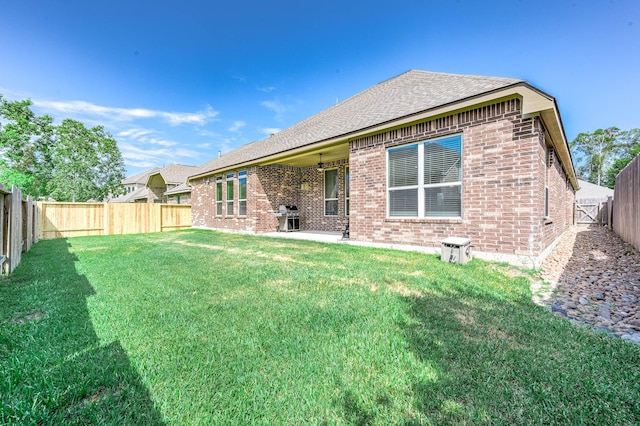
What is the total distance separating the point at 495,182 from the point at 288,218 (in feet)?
28.4

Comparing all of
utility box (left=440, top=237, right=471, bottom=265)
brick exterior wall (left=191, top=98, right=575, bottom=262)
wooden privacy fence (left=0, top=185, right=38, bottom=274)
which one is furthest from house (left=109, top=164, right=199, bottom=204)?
utility box (left=440, top=237, right=471, bottom=265)

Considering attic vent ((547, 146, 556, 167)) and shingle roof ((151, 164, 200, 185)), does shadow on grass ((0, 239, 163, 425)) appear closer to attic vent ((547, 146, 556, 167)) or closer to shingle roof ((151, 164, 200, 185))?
attic vent ((547, 146, 556, 167))

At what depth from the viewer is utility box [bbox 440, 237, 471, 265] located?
5.26m

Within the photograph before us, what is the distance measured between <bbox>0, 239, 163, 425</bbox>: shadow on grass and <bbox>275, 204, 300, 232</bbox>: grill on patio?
9100mm

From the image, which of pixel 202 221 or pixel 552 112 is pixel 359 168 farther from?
pixel 202 221

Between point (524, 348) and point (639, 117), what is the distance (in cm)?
5308

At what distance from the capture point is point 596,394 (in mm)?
1716

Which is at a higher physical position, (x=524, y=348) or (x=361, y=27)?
(x=361, y=27)

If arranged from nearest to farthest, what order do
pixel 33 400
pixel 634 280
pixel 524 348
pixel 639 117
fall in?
pixel 33 400, pixel 524 348, pixel 634 280, pixel 639 117

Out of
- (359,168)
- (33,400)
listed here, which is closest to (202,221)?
(359,168)

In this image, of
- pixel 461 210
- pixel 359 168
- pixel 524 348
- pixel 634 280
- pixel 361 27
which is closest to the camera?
pixel 524 348

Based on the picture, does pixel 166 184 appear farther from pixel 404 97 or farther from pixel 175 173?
pixel 404 97

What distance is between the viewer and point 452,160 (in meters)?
6.12

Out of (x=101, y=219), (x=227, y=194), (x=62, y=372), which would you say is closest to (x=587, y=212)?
(x=227, y=194)
